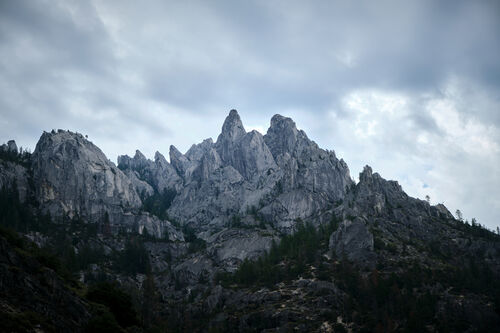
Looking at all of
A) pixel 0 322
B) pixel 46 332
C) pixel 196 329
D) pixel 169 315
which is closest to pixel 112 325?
pixel 46 332

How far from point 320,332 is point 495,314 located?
6511 cm

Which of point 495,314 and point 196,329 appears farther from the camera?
point 196,329

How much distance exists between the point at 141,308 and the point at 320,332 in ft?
231

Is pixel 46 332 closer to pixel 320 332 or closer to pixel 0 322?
pixel 0 322

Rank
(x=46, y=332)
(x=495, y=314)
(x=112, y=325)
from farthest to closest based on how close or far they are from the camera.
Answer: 1. (x=495, y=314)
2. (x=112, y=325)
3. (x=46, y=332)

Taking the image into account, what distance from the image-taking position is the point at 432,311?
162 metres

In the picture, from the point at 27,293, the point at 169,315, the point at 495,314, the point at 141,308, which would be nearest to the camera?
the point at 27,293

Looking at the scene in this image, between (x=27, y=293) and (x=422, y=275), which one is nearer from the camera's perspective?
(x=27, y=293)

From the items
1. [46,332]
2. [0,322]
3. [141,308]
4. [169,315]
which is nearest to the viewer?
[0,322]

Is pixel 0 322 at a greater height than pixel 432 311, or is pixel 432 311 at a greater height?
pixel 432 311

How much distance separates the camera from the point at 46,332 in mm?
54688

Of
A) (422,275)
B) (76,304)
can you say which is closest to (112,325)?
(76,304)

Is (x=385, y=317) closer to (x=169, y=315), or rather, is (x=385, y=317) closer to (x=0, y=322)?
(x=169, y=315)

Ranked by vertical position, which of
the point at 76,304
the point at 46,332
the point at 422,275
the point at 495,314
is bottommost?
the point at 46,332
